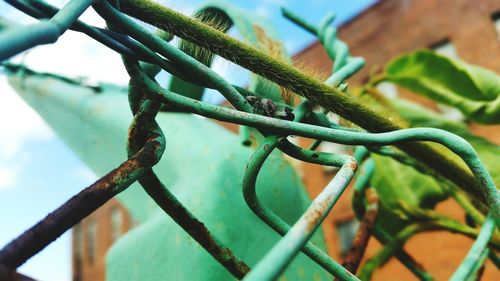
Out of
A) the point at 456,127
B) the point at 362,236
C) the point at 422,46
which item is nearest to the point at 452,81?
the point at 456,127

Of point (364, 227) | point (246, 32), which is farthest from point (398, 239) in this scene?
point (246, 32)

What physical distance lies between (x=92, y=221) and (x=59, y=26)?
1518cm

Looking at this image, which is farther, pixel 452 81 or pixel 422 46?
pixel 422 46

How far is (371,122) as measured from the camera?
1.20 ft

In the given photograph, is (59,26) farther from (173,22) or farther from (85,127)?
(85,127)

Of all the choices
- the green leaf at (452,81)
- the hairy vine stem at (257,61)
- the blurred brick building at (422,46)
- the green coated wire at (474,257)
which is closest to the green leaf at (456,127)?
the green leaf at (452,81)

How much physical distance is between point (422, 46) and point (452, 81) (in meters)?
6.94

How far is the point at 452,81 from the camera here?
0.75 m

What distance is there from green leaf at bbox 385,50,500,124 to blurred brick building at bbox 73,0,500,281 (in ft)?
17.4

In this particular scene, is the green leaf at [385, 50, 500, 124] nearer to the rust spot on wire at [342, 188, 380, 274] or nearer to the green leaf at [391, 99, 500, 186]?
the green leaf at [391, 99, 500, 186]

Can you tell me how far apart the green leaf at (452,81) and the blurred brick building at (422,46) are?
5.30 metres

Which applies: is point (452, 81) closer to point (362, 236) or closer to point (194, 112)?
point (362, 236)

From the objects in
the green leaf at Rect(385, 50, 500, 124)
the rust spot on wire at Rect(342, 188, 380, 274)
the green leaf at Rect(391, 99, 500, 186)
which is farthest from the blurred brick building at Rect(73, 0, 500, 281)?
the rust spot on wire at Rect(342, 188, 380, 274)

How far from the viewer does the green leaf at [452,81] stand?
0.69 m
